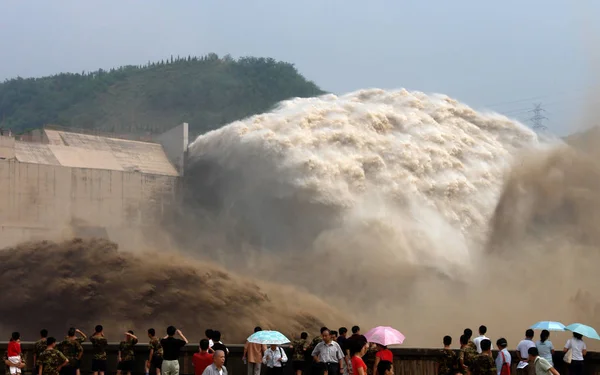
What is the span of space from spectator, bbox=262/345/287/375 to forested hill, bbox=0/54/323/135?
96556mm

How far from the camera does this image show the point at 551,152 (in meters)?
38.2

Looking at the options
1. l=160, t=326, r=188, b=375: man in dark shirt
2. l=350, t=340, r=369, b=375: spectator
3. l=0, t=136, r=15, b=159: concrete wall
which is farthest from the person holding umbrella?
l=0, t=136, r=15, b=159: concrete wall

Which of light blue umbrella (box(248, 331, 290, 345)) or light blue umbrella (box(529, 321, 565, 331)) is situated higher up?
light blue umbrella (box(529, 321, 565, 331))

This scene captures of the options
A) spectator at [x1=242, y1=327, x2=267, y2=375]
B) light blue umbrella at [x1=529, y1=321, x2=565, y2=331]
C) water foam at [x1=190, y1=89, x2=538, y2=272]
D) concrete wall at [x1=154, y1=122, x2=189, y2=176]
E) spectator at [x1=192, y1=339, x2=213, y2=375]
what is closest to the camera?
spectator at [x1=192, y1=339, x2=213, y2=375]

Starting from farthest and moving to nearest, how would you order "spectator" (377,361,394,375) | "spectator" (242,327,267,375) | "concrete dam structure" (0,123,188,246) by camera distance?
"concrete dam structure" (0,123,188,246) < "spectator" (242,327,267,375) < "spectator" (377,361,394,375)

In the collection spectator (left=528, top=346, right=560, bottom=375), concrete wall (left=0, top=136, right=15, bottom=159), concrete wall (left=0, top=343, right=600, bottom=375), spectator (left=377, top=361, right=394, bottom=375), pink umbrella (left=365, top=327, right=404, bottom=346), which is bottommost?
concrete wall (left=0, top=343, right=600, bottom=375)

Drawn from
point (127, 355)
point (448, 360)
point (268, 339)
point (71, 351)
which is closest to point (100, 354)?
point (127, 355)

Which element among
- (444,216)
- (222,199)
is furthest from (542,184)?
(222,199)

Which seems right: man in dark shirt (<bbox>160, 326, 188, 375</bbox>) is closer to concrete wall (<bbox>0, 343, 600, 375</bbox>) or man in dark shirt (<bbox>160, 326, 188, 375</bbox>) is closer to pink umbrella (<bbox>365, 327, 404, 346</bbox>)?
concrete wall (<bbox>0, 343, 600, 375</bbox>)

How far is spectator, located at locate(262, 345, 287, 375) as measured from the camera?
47.3 feet

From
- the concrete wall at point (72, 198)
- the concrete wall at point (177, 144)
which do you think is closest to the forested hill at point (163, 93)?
the concrete wall at point (177, 144)

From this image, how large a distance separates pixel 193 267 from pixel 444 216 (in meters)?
12.6

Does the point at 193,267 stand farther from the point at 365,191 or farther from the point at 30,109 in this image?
the point at 30,109

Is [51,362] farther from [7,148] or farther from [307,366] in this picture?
[7,148]
